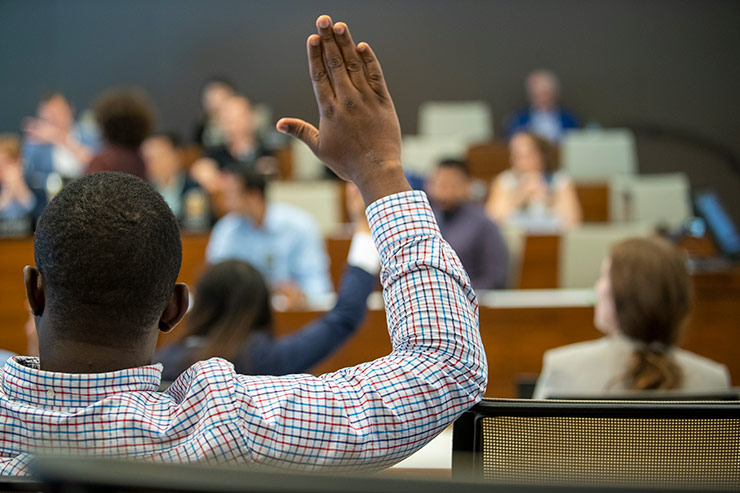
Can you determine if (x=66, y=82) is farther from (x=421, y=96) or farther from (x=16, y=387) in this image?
(x=16, y=387)

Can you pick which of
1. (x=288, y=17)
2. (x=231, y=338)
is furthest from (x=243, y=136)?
(x=231, y=338)

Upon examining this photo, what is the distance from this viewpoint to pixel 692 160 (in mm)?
8734

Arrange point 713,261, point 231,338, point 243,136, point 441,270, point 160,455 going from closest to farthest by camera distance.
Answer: point 160,455 → point 441,270 → point 231,338 → point 713,261 → point 243,136

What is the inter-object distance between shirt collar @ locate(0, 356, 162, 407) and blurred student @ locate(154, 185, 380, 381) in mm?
1162

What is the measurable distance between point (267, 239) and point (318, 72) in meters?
3.65

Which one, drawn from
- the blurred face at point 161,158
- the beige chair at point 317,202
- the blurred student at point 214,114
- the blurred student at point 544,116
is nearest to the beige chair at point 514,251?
the beige chair at point 317,202

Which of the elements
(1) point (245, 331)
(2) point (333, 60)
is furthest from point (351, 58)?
(1) point (245, 331)

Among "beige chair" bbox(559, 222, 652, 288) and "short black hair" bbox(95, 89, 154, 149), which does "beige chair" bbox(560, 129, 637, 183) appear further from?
"short black hair" bbox(95, 89, 154, 149)

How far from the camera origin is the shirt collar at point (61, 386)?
79 cm

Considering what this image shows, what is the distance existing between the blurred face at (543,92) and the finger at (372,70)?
7.33m

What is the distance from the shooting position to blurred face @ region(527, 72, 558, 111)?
7.95 meters

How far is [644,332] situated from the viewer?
6.65ft

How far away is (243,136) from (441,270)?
227 inches

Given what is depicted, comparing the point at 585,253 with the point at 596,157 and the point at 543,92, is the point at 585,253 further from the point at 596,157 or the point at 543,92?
the point at 543,92
